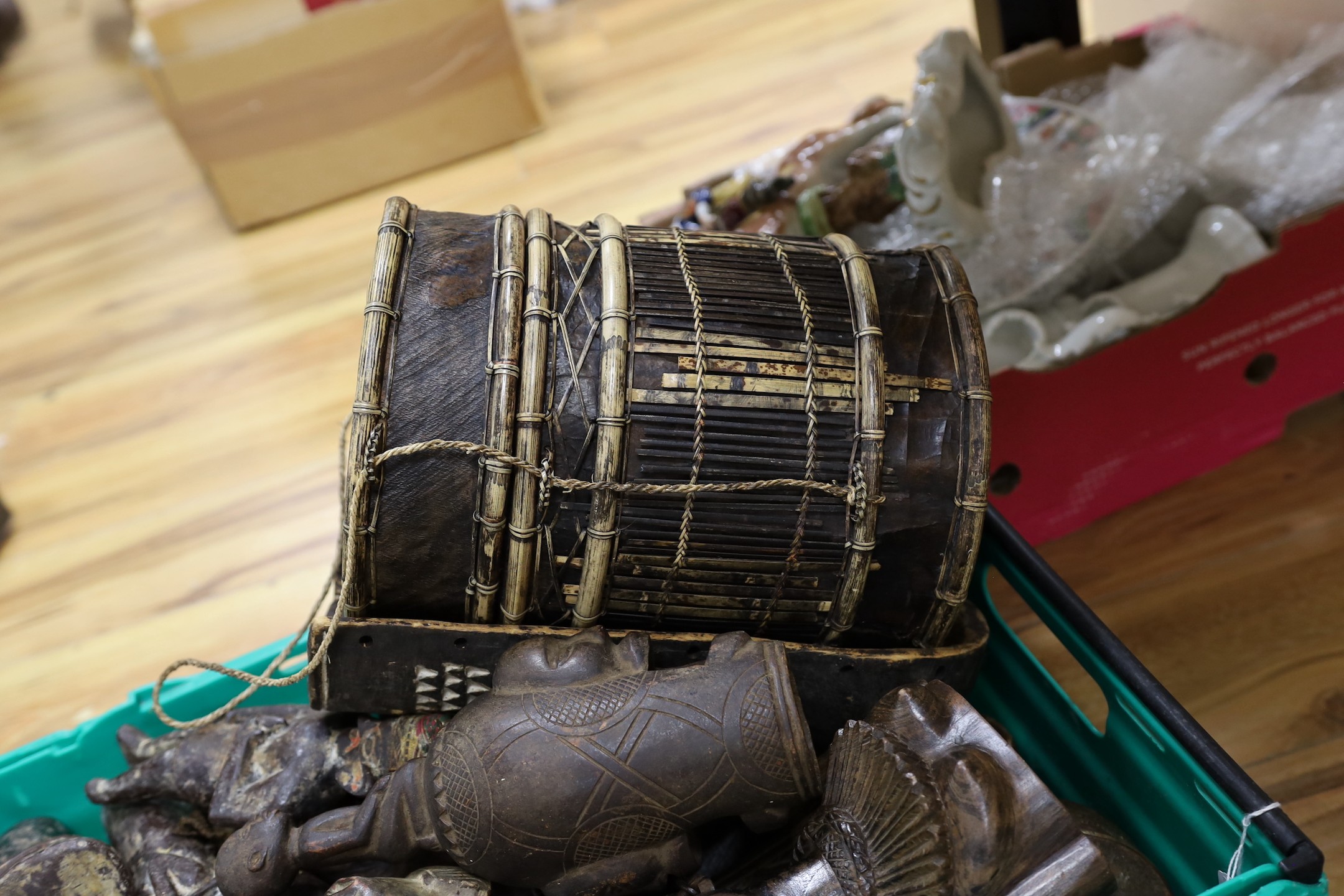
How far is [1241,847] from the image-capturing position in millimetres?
788

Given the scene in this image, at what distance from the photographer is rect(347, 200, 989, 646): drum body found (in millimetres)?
841

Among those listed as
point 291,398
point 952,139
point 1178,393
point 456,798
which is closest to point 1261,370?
point 1178,393

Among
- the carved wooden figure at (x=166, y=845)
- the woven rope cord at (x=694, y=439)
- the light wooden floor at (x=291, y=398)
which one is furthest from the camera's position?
the light wooden floor at (x=291, y=398)

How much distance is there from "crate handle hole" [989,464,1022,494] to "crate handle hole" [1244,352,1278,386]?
0.34 m

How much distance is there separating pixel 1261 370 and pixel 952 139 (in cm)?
50

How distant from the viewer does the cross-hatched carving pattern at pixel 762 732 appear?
0.80m

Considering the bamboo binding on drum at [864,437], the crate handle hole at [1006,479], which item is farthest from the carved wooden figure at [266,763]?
the crate handle hole at [1006,479]

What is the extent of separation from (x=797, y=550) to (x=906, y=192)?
62cm

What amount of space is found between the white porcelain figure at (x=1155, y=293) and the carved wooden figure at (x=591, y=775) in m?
0.62

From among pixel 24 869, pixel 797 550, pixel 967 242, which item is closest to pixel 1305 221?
pixel 967 242

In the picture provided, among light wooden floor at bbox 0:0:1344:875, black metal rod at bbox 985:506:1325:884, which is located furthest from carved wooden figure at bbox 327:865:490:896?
light wooden floor at bbox 0:0:1344:875

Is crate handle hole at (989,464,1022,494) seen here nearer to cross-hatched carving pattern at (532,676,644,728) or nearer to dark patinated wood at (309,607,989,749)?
dark patinated wood at (309,607,989,749)

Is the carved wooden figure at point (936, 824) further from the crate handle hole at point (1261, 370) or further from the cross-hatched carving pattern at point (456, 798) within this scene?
the crate handle hole at point (1261, 370)

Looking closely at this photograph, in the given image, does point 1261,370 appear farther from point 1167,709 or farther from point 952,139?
point 1167,709
